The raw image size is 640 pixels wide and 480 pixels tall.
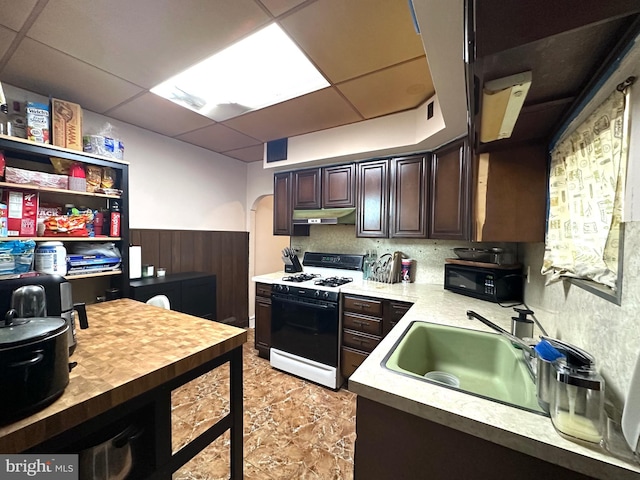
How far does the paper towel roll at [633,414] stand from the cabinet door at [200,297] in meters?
3.10

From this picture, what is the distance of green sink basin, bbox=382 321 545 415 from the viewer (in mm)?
1096

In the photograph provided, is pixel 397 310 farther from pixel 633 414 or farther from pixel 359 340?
pixel 633 414

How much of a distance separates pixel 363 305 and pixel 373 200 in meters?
1.11

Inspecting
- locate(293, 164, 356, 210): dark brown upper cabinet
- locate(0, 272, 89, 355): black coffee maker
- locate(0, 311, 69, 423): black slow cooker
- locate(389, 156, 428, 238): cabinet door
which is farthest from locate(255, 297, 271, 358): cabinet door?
locate(0, 311, 69, 423): black slow cooker

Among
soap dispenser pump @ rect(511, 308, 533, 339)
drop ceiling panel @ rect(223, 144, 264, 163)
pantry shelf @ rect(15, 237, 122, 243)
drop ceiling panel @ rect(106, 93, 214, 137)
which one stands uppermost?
drop ceiling panel @ rect(223, 144, 264, 163)

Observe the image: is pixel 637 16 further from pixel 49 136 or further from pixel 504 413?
pixel 49 136

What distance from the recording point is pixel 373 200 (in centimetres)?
267

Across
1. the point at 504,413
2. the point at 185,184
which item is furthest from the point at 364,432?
the point at 185,184

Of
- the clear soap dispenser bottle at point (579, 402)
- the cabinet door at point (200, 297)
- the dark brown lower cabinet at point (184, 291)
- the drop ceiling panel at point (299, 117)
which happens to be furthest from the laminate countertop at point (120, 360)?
the drop ceiling panel at point (299, 117)

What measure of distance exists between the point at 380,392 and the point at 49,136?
9.10ft

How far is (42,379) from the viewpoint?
28.5 inches

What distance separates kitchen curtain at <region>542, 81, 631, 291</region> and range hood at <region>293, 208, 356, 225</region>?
1733 mm

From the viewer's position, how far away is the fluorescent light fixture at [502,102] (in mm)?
787

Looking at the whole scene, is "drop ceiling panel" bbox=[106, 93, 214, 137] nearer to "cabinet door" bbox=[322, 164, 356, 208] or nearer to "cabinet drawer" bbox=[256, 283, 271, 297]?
"cabinet door" bbox=[322, 164, 356, 208]
